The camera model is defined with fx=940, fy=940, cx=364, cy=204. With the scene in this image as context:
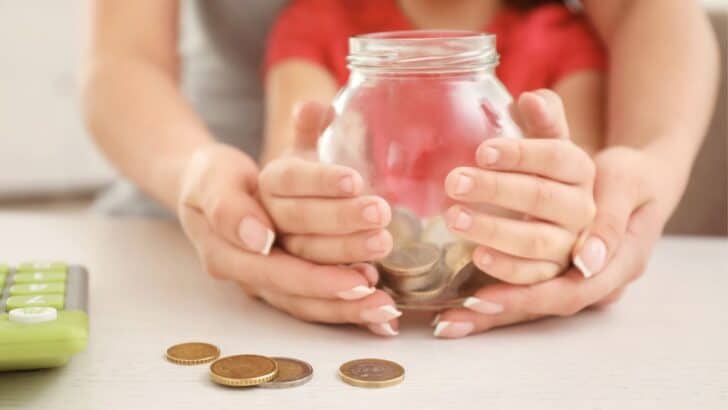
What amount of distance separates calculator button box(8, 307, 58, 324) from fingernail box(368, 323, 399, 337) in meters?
0.18

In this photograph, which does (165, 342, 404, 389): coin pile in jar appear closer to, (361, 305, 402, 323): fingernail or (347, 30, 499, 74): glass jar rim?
(361, 305, 402, 323): fingernail

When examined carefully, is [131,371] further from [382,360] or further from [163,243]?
[163,243]

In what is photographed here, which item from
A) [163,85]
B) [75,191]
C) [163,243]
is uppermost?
[163,85]

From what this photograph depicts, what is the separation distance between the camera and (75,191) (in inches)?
120

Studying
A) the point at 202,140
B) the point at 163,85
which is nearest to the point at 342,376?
the point at 202,140

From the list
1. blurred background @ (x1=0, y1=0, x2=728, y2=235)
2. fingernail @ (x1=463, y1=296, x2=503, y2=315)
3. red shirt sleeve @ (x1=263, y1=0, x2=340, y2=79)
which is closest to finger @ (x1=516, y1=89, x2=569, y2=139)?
fingernail @ (x1=463, y1=296, x2=503, y2=315)

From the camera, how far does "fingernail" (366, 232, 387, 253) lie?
52cm

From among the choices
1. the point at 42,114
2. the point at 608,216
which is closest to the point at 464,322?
the point at 608,216

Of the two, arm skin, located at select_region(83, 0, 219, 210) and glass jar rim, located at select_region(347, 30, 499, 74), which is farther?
arm skin, located at select_region(83, 0, 219, 210)

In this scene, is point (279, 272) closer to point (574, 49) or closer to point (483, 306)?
point (483, 306)

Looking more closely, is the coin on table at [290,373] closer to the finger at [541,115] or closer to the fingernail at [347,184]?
the fingernail at [347,184]

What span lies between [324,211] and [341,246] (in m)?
0.02

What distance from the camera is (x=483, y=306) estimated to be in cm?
54

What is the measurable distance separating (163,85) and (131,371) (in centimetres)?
42
